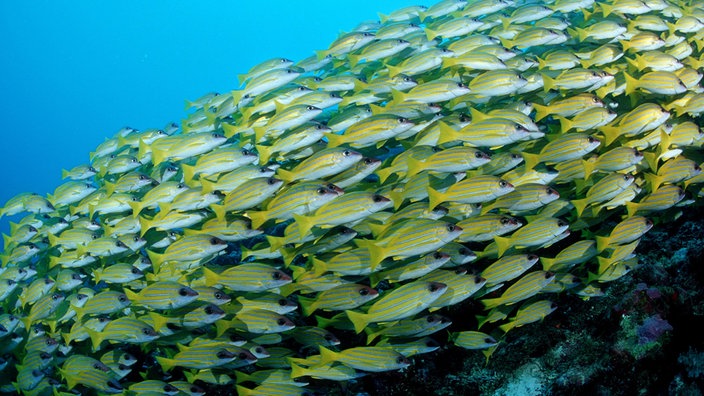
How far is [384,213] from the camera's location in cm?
487

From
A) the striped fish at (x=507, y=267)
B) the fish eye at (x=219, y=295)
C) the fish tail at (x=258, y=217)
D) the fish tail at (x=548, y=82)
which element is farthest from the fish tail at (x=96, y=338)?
the fish tail at (x=548, y=82)

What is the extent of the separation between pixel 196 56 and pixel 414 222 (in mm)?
150412

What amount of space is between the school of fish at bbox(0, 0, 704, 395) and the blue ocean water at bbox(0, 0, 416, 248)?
340ft

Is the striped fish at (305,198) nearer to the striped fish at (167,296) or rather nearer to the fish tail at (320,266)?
the fish tail at (320,266)

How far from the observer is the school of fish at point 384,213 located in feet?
14.5

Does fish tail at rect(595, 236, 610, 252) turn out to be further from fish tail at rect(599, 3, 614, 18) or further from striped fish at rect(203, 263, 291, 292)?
fish tail at rect(599, 3, 614, 18)

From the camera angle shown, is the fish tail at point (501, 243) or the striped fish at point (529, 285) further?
the striped fish at point (529, 285)

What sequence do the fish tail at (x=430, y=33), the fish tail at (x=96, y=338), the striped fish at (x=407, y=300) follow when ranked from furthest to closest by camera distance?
the fish tail at (x=430, y=33) → the fish tail at (x=96, y=338) → the striped fish at (x=407, y=300)

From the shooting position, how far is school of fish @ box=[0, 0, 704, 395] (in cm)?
441

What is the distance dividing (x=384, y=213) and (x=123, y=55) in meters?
154

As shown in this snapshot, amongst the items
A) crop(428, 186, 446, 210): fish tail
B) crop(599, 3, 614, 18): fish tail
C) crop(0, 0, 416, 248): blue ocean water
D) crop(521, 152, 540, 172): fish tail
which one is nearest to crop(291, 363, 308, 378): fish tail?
crop(428, 186, 446, 210): fish tail

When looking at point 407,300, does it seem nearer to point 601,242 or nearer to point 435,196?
point 435,196

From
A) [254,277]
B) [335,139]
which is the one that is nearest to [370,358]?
[254,277]

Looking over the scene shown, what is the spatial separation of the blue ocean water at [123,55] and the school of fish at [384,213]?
340ft
